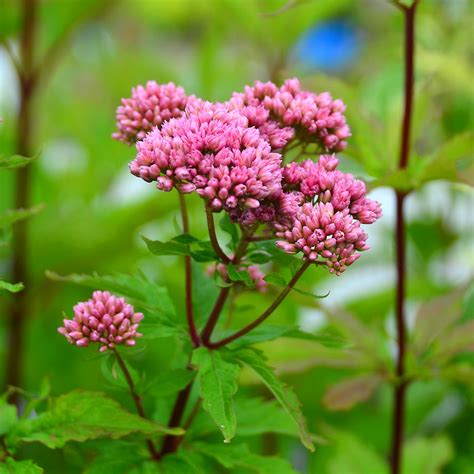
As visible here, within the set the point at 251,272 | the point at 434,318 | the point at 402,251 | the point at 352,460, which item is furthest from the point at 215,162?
the point at 352,460

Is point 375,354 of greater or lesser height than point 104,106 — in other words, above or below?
below

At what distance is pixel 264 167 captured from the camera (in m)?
0.79

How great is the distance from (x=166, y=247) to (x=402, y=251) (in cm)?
50

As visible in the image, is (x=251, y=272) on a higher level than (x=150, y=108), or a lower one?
lower

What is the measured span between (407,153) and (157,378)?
49 centimetres

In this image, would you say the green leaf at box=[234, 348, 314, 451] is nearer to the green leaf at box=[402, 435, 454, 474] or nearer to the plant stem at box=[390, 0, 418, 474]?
the plant stem at box=[390, 0, 418, 474]

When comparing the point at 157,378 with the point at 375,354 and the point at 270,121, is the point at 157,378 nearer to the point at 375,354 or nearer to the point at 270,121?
the point at 270,121

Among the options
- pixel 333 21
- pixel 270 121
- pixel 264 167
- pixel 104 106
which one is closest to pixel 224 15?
pixel 104 106

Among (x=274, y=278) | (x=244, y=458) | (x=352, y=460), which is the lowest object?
(x=352, y=460)

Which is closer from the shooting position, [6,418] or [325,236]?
[325,236]

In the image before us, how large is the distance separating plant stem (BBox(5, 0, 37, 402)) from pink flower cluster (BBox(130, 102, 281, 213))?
971 millimetres

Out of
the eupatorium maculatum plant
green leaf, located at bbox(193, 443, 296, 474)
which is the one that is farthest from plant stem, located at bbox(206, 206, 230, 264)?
green leaf, located at bbox(193, 443, 296, 474)

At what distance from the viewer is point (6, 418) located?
909 millimetres

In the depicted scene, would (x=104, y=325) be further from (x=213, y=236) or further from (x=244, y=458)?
(x=244, y=458)
